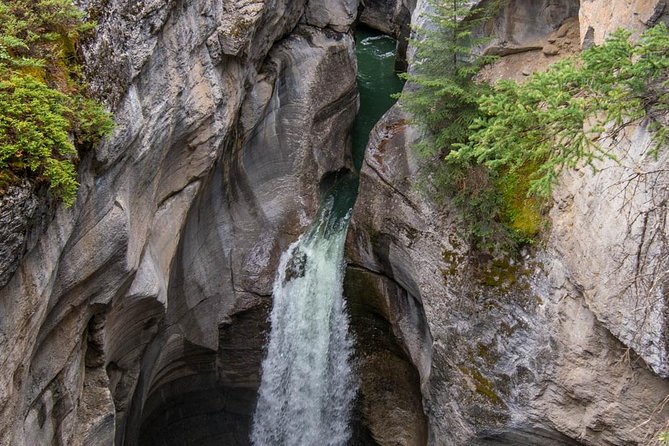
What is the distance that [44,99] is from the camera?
22.1 ft

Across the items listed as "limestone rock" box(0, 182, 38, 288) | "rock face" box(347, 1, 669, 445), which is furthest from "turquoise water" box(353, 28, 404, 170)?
"limestone rock" box(0, 182, 38, 288)

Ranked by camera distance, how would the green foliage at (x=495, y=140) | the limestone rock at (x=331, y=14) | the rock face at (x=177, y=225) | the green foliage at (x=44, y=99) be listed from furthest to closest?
the limestone rock at (x=331, y=14) < the rock face at (x=177, y=225) < the green foliage at (x=495, y=140) < the green foliage at (x=44, y=99)

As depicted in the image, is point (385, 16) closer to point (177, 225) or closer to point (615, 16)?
point (615, 16)

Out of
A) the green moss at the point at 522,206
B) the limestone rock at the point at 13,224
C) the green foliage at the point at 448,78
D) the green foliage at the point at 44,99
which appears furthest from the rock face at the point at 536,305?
the limestone rock at the point at 13,224

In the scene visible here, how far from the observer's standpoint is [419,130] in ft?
41.6

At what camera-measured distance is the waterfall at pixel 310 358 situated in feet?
47.4

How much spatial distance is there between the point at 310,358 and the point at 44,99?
9497 mm

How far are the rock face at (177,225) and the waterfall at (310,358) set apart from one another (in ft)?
1.96

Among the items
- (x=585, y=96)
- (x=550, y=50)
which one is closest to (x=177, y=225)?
(x=585, y=96)

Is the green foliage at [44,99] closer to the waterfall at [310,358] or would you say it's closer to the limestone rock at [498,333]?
the limestone rock at [498,333]

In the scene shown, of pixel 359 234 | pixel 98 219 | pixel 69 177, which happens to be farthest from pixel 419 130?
pixel 69 177

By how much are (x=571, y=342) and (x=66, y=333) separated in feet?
26.7

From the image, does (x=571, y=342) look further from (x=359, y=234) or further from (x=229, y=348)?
(x=229, y=348)

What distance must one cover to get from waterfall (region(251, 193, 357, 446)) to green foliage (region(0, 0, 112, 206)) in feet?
25.6
